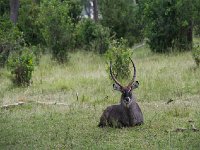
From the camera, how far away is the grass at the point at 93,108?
28.0ft

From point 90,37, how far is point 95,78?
9890mm

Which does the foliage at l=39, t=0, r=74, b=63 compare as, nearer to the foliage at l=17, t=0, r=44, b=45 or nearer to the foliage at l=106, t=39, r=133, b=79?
the foliage at l=106, t=39, r=133, b=79

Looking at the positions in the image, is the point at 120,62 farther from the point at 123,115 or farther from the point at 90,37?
the point at 90,37

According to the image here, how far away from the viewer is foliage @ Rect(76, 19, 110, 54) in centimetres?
2267

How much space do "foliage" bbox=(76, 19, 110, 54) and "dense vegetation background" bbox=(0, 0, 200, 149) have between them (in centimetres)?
5

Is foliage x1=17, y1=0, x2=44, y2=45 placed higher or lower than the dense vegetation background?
higher

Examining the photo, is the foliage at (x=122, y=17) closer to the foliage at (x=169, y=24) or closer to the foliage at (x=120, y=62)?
the foliage at (x=169, y=24)

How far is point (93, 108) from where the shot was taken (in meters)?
11.7

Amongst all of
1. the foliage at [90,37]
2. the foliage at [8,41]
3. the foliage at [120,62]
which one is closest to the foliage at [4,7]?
the foliage at [90,37]

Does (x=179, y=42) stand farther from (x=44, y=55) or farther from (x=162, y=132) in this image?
(x=162, y=132)

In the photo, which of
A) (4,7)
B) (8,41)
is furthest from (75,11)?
(8,41)

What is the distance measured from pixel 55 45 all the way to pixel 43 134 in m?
11.8

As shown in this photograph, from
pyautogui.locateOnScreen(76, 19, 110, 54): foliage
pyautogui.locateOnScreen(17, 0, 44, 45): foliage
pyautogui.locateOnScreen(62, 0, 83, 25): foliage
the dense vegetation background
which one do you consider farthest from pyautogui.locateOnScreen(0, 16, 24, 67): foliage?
pyautogui.locateOnScreen(62, 0, 83, 25): foliage

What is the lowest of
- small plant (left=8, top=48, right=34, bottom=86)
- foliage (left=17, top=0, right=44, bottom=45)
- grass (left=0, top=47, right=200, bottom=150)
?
grass (left=0, top=47, right=200, bottom=150)
